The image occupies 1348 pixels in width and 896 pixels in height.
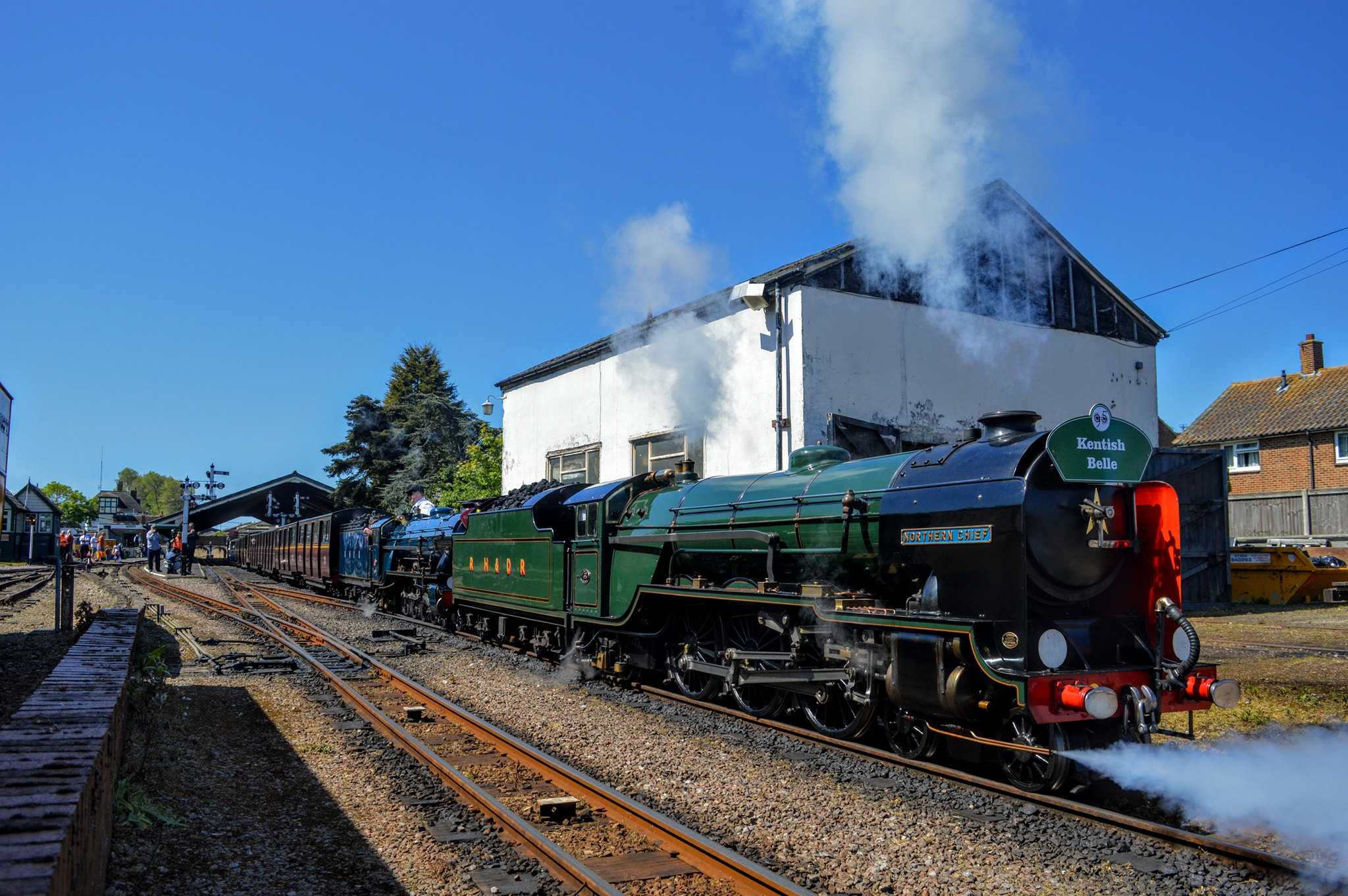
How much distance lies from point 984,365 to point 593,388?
8080 mm

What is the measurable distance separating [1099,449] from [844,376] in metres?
9.06

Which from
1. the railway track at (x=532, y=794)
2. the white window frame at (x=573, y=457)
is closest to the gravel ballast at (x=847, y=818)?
the railway track at (x=532, y=794)

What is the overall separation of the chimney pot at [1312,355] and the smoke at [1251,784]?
95.5 feet

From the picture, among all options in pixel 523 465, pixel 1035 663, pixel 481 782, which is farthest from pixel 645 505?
pixel 523 465

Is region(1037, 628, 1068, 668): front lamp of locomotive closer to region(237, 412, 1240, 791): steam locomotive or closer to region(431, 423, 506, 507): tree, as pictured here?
region(237, 412, 1240, 791): steam locomotive

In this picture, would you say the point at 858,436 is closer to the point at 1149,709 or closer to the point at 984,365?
the point at 984,365

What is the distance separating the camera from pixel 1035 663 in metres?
5.97

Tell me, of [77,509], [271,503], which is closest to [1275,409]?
[271,503]

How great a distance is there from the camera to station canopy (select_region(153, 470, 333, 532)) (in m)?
48.9

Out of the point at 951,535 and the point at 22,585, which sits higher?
the point at 951,535

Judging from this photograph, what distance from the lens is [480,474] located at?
109 feet

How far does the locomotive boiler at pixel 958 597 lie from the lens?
5988 mm

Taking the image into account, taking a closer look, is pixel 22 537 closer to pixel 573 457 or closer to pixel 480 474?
pixel 480 474

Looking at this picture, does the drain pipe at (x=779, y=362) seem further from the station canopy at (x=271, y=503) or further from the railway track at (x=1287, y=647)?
the station canopy at (x=271, y=503)
